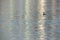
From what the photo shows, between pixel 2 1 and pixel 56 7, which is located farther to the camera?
pixel 2 1

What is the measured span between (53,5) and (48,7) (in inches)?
1.9

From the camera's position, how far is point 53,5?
134cm

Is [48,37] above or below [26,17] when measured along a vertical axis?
below

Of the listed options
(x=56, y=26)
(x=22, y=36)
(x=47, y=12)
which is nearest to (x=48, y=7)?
(x=47, y=12)

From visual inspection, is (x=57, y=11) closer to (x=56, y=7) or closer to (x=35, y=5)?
(x=56, y=7)

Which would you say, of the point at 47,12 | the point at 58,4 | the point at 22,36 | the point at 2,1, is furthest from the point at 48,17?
the point at 2,1

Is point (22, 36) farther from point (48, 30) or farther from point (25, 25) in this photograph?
point (48, 30)

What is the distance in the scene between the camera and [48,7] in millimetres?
1351

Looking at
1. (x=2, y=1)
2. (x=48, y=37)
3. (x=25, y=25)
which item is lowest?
(x=48, y=37)

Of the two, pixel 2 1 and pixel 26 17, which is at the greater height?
pixel 2 1

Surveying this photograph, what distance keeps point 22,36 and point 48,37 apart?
0.80 ft

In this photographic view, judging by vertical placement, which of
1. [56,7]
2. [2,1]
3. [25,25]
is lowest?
[25,25]

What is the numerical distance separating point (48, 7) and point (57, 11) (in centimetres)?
9

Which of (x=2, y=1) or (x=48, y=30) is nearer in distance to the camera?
(x=48, y=30)
